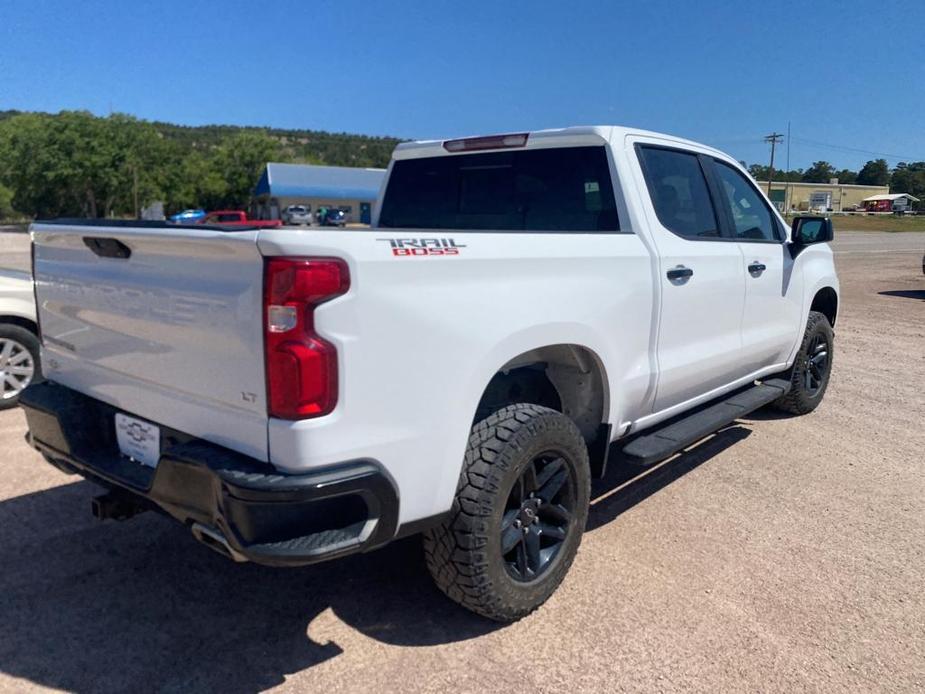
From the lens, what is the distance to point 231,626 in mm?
3123

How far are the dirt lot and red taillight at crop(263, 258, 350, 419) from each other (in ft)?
3.75

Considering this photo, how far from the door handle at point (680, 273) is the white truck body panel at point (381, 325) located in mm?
56

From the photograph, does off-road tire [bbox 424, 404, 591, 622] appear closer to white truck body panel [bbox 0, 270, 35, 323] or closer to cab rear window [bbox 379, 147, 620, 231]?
cab rear window [bbox 379, 147, 620, 231]

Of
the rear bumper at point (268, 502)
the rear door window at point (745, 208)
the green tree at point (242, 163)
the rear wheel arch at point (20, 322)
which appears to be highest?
the green tree at point (242, 163)

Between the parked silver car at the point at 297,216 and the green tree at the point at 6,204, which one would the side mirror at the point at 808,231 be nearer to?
the parked silver car at the point at 297,216

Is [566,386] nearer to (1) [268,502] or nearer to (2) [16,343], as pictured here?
(1) [268,502]

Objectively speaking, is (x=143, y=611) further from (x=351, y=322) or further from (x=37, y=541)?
(x=351, y=322)

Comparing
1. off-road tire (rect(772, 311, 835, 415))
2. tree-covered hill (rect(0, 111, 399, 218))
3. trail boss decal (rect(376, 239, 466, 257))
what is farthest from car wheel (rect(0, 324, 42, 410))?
tree-covered hill (rect(0, 111, 399, 218))

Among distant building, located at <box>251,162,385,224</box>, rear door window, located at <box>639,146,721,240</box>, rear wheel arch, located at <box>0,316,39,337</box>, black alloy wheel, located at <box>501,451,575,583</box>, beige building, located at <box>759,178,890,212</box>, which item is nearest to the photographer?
black alloy wheel, located at <box>501,451,575,583</box>

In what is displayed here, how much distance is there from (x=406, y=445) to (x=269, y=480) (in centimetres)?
47

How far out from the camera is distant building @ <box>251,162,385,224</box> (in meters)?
55.6

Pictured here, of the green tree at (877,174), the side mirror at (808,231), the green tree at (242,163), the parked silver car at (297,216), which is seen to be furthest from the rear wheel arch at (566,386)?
the green tree at (877,174)

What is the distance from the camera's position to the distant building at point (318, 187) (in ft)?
182

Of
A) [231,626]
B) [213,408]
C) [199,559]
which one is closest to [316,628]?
[231,626]
